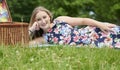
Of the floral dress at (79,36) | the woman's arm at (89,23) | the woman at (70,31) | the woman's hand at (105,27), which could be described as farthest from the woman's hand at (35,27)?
the woman's hand at (105,27)

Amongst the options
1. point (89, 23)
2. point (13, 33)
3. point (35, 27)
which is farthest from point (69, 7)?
point (13, 33)

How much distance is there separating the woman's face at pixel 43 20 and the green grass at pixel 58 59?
163 centimetres

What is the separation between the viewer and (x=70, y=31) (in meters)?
6.16

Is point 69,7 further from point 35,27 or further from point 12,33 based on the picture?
point 12,33

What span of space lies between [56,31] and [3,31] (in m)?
1.18

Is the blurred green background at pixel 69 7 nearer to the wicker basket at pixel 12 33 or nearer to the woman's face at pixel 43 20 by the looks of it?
the woman's face at pixel 43 20

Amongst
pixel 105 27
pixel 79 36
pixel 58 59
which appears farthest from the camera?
pixel 79 36

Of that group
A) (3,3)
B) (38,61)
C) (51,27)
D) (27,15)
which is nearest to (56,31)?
(51,27)

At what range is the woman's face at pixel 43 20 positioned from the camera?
6.03 meters

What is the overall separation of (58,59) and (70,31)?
2636 millimetres

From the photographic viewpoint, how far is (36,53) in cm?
394

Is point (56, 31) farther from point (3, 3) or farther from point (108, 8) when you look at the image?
point (108, 8)

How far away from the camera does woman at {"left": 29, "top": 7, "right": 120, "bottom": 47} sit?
5996 mm

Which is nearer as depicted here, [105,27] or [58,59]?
[58,59]
